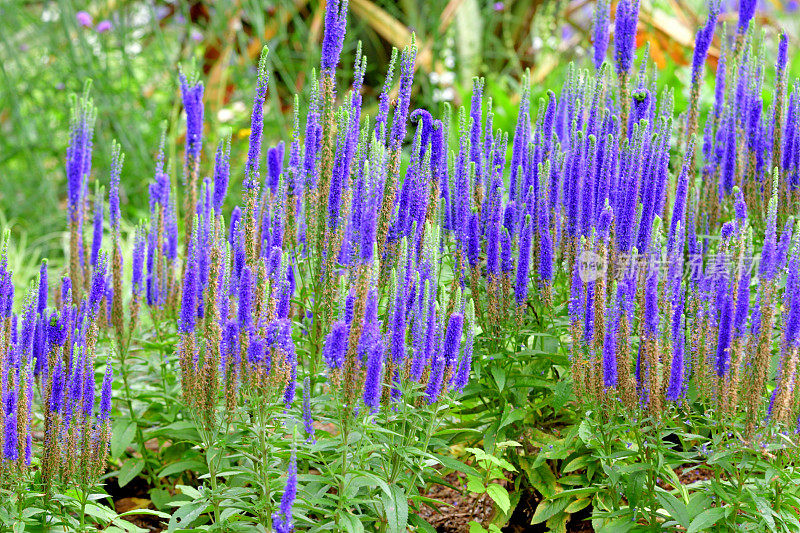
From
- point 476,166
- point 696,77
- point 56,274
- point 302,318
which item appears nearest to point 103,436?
point 302,318

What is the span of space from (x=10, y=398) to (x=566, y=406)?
1.76 m

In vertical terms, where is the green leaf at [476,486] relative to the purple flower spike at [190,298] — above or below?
below

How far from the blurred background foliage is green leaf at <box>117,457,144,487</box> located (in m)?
3.58

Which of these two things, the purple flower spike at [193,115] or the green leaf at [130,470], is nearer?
the green leaf at [130,470]

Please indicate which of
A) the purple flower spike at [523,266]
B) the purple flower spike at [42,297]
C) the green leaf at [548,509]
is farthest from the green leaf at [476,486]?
the purple flower spike at [42,297]

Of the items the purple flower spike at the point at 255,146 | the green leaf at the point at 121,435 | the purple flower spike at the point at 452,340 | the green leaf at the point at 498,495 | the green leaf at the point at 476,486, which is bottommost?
the green leaf at the point at 498,495

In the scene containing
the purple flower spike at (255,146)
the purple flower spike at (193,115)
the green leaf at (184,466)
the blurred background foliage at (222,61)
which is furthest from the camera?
the blurred background foliage at (222,61)

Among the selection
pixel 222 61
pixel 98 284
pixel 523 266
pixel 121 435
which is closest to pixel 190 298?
pixel 98 284

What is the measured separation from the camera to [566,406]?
302cm

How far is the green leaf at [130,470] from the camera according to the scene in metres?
3.23

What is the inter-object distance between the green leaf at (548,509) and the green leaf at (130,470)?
1.48 m

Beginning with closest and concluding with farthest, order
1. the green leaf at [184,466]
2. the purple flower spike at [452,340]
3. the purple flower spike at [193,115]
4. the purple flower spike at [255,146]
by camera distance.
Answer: the purple flower spike at [452,340], the purple flower spike at [255,146], the green leaf at [184,466], the purple flower spike at [193,115]

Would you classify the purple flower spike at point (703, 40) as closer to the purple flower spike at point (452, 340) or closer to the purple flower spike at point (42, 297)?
the purple flower spike at point (452, 340)

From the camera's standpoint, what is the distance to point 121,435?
10.6 ft
